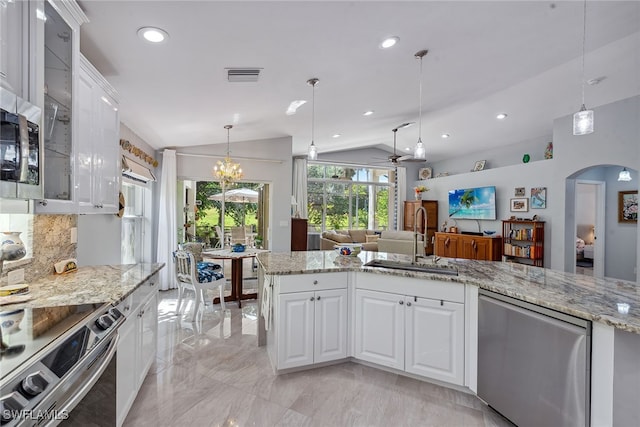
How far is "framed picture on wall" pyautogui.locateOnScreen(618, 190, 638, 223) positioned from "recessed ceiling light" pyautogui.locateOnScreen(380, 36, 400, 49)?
5827mm

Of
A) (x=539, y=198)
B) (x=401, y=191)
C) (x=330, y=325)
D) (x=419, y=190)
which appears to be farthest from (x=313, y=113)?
(x=401, y=191)

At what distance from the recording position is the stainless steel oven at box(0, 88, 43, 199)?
120cm

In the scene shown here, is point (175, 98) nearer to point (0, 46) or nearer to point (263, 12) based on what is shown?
point (263, 12)

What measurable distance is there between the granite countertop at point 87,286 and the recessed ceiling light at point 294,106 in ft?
8.55

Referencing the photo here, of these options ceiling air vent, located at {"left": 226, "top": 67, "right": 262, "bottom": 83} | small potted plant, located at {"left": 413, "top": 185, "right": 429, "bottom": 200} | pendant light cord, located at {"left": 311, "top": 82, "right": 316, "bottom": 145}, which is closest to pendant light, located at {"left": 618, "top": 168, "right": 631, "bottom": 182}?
small potted plant, located at {"left": 413, "top": 185, "right": 429, "bottom": 200}

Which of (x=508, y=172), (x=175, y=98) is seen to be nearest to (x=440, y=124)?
(x=508, y=172)

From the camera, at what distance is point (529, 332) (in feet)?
5.75

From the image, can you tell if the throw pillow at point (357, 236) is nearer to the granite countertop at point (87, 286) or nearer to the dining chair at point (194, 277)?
the dining chair at point (194, 277)

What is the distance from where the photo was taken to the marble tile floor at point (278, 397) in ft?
6.52

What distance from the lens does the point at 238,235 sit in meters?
6.28

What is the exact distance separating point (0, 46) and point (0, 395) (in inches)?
54.8

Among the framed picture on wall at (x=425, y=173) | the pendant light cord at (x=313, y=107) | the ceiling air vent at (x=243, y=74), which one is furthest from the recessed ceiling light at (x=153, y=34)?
the framed picture on wall at (x=425, y=173)

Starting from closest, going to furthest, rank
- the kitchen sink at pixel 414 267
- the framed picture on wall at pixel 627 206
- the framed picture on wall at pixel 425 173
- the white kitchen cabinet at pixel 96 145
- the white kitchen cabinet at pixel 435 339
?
the white kitchen cabinet at pixel 96 145, the white kitchen cabinet at pixel 435 339, the kitchen sink at pixel 414 267, the framed picture on wall at pixel 627 206, the framed picture on wall at pixel 425 173

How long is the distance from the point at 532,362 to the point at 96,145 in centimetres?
306
